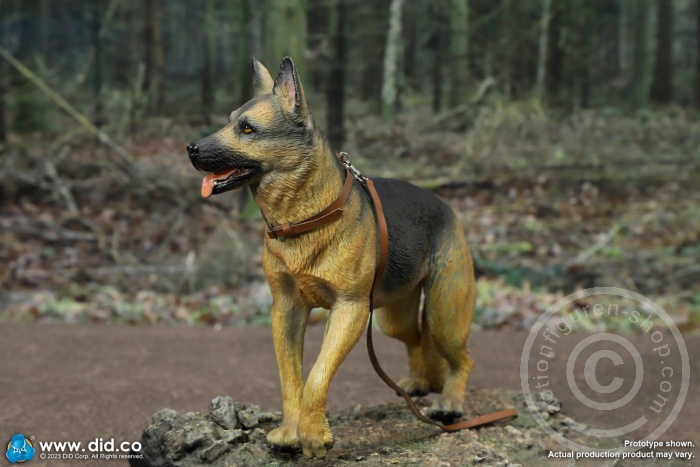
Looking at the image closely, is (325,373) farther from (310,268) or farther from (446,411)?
(446,411)

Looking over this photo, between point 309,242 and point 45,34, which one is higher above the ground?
point 45,34

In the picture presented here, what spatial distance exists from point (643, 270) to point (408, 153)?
3.14m

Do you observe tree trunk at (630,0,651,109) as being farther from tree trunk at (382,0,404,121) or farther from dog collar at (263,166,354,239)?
dog collar at (263,166,354,239)

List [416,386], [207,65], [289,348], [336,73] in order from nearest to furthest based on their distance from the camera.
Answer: [289,348]
[416,386]
[336,73]
[207,65]

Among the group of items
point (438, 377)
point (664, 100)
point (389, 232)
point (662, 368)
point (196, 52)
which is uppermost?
point (196, 52)

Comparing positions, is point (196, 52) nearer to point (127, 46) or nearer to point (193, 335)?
point (127, 46)

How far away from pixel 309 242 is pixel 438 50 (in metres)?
6.88

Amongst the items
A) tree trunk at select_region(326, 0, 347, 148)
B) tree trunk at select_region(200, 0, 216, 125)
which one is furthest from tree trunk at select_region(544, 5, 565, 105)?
tree trunk at select_region(200, 0, 216, 125)

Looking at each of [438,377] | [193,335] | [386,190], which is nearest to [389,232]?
[386,190]

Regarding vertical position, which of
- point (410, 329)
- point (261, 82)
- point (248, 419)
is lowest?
point (248, 419)

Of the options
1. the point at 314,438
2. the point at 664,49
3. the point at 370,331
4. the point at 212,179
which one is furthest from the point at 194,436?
the point at 664,49

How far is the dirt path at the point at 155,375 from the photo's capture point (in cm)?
511

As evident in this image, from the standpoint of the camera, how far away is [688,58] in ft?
32.0

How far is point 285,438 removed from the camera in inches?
140
